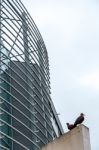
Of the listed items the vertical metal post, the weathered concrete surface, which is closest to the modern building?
the vertical metal post

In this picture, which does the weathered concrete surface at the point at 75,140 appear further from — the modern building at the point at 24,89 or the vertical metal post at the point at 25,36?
the vertical metal post at the point at 25,36

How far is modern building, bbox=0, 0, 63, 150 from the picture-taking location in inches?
1326

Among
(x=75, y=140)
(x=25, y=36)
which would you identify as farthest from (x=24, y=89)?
(x=75, y=140)

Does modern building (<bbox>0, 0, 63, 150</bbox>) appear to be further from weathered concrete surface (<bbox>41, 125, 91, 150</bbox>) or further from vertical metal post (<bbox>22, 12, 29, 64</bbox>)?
weathered concrete surface (<bbox>41, 125, 91, 150</bbox>)

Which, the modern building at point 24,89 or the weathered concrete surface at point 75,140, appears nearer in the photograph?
the weathered concrete surface at point 75,140

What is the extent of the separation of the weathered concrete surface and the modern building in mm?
19104

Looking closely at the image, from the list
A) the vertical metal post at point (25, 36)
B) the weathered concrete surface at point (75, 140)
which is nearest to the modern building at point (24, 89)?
the vertical metal post at point (25, 36)

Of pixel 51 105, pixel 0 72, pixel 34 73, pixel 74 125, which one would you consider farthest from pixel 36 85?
pixel 74 125

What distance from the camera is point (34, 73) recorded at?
4034cm

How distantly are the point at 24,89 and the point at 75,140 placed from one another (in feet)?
81.3

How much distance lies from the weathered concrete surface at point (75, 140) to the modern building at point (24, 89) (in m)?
19.1

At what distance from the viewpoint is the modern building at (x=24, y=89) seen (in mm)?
33688

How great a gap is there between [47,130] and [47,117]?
1485 mm

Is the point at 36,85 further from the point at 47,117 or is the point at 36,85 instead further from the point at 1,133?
the point at 1,133
